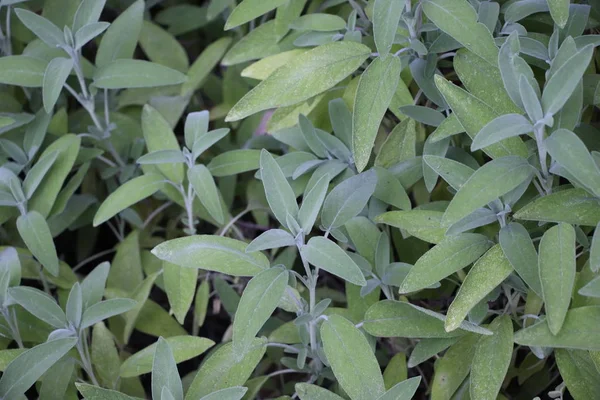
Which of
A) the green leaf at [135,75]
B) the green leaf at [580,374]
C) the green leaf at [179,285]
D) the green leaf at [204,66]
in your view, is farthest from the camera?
the green leaf at [204,66]

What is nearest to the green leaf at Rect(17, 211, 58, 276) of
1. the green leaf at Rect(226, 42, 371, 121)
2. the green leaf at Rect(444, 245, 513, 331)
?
the green leaf at Rect(226, 42, 371, 121)

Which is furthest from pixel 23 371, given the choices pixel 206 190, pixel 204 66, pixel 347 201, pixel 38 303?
pixel 204 66

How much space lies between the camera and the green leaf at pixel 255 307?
Result: 0.75m

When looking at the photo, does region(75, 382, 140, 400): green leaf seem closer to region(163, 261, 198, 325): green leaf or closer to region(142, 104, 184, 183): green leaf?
region(163, 261, 198, 325): green leaf

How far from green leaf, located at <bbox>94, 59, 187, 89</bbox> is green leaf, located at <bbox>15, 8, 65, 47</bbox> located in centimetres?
9

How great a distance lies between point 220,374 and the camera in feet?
2.92

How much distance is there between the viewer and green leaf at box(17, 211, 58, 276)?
3.38 ft

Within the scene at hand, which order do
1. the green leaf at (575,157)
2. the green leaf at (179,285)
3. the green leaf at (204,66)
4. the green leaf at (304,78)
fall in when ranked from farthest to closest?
the green leaf at (204,66) < the green leaf at (179,285) < the green leaf at (304,78) < the green leaf at (575,157)

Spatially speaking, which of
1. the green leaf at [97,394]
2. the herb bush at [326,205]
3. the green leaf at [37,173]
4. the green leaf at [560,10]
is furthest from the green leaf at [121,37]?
the green leaf at [560,10]

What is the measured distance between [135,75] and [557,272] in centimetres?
75

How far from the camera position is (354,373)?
0.80m

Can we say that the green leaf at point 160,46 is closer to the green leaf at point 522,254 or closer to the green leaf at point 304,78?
the green leaf at point 304,78

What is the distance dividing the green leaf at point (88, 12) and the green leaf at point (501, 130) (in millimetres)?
667

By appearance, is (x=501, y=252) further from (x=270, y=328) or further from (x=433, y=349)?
(x=270, y=328)
